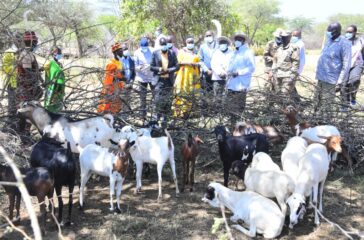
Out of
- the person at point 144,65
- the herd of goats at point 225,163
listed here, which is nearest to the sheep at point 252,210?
the herd of goats at point 225,163

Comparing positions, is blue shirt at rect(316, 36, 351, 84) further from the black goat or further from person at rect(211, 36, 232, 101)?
the black goat

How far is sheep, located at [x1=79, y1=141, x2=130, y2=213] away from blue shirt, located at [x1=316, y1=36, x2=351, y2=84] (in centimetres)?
478

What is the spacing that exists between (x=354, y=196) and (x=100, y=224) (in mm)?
3571

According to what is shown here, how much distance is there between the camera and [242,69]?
831cm

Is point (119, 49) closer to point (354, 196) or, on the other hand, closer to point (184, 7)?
point (354, 196)

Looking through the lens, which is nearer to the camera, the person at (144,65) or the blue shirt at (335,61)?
the blue shirt at (335,61)

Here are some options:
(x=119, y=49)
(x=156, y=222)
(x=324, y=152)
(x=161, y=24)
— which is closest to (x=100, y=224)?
(x=156, y=222)

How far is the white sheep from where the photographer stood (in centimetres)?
500

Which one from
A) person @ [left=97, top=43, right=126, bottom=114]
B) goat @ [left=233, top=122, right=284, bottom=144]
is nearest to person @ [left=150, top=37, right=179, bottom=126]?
person @ [left=97, top=43, right=126, bottom=114]

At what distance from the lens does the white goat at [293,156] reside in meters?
5.46

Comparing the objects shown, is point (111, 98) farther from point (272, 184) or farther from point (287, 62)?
point (287, 62)

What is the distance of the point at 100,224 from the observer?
519 cm

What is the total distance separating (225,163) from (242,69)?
2647 millimetres

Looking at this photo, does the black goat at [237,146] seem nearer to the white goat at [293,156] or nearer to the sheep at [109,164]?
the white goat at [293,156]
